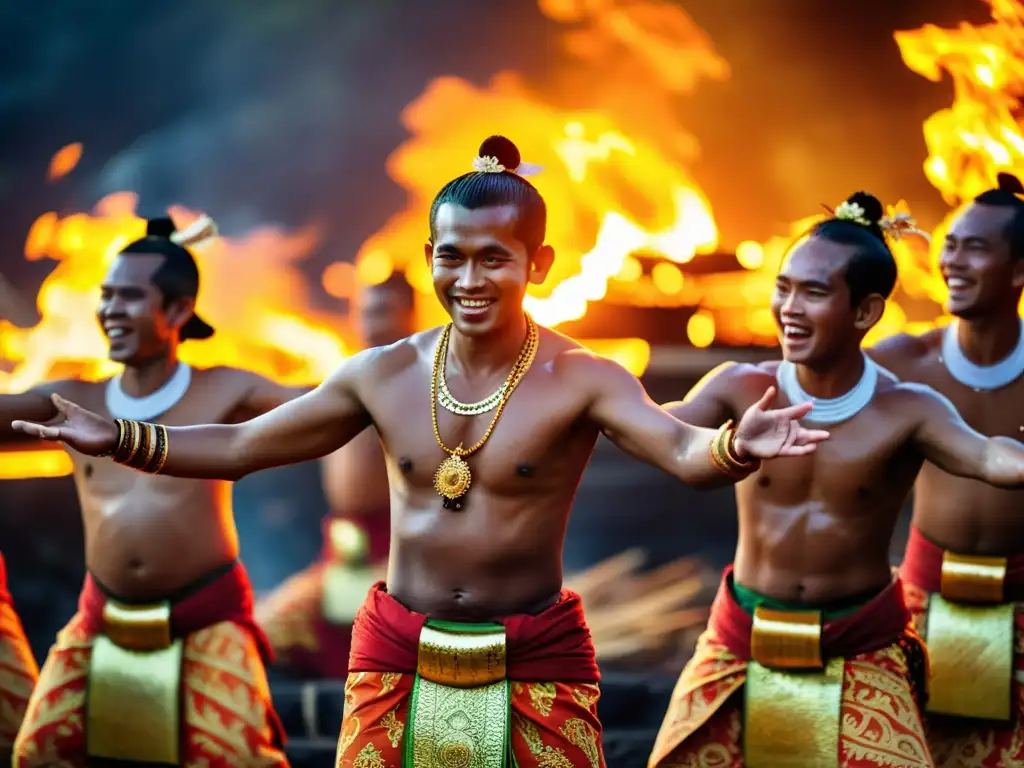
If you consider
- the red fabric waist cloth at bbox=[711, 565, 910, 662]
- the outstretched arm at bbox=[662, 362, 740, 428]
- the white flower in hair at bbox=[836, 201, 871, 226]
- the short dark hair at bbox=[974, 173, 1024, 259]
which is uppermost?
the short dark hair at bbox=[974, 173, 1024, 259]

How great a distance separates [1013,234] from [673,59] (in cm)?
284

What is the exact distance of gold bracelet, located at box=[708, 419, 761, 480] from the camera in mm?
3291

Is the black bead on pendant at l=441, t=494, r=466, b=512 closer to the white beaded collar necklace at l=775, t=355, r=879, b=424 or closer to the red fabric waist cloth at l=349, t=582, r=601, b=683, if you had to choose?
the red fabric waist cloth at l=349, t=582, r=601, b=683

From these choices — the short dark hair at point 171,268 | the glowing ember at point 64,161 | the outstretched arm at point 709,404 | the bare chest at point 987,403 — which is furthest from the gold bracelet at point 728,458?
the glowing ember at point 64,161

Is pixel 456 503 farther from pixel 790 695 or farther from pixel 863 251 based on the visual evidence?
pixel 863 251

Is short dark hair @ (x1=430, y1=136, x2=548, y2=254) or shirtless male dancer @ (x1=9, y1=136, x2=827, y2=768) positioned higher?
short dark hair @ (x1=430, y1=136, x2=548, y2=254)

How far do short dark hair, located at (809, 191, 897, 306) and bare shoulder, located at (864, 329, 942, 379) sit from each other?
64cm

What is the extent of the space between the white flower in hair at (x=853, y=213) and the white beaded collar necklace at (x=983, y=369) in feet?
2.68

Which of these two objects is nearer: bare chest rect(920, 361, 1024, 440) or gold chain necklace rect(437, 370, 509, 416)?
gold chain necklace rect(437, 370, 509, 416)

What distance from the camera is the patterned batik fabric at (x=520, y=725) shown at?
3.62 m

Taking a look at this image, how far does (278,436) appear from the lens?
149 inches

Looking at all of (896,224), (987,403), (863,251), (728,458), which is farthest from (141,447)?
(987,403)

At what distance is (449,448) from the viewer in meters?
3.69

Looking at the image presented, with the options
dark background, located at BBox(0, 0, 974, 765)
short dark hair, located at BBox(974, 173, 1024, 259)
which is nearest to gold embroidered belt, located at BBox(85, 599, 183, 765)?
dark background, located at BBox(0, 0, 974, 765)
